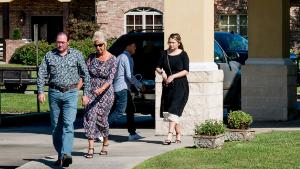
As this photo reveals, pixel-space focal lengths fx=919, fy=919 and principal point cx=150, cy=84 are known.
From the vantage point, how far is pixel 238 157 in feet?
42.6

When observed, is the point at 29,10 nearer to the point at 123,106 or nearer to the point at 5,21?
the point at 5,21

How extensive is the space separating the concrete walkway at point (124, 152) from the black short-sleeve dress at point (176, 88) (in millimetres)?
618

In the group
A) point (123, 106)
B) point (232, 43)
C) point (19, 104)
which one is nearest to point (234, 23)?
point (232, 43)

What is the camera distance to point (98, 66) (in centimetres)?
1364

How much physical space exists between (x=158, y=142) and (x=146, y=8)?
102 ft

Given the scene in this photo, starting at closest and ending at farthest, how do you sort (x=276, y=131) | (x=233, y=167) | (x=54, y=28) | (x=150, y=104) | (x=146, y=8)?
(x=233, y=167) < (x=276, y=131) < (x=150, y=104) < (x=146, y=8) < (x=54, y=28)

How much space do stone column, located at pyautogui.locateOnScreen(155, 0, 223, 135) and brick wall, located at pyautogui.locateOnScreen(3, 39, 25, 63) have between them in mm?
31119

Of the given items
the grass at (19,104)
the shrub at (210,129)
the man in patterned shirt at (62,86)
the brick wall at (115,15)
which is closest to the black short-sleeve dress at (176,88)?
the shrub at (210,129)

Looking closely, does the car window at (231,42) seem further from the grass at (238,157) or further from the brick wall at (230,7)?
the brick wall at (230,7)

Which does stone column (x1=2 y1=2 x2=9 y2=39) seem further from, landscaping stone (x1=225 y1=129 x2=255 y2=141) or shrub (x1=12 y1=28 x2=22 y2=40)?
landscaping stone (x1=225 y1=129 x2=255 y2=141)

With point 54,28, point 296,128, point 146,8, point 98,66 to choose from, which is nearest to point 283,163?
point 98,66

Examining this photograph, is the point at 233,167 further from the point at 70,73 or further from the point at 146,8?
the point at 146,8

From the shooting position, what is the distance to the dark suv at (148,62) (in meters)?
18.2

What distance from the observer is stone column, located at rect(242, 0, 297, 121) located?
19.8m
